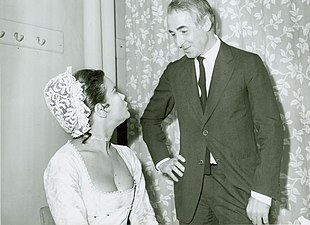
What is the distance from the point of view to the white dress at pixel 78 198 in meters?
1.70

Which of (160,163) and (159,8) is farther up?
(159,8)

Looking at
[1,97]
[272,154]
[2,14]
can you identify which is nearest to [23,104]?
[1,97]

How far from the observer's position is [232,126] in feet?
6.12

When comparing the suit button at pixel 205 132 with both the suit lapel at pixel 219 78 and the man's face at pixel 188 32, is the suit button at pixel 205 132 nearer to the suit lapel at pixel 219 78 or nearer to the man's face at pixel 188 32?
the suit lapel at pixel 219 78

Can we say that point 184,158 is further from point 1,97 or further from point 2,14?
point 2,14

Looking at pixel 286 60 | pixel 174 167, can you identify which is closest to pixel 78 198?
pixel 174 167

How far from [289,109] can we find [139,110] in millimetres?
908

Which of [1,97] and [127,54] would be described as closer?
[1,97]

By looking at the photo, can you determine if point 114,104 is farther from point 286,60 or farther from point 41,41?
point 286,60

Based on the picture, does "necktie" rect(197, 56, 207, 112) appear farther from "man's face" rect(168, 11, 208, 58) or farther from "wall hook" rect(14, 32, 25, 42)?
"wall hook" rect(14, 32, 25, 42)

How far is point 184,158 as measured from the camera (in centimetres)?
200

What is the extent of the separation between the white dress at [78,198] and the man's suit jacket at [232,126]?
272mm

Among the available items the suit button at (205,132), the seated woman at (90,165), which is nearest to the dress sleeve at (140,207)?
the seated woman at (90,165)

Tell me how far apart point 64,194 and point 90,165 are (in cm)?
18
